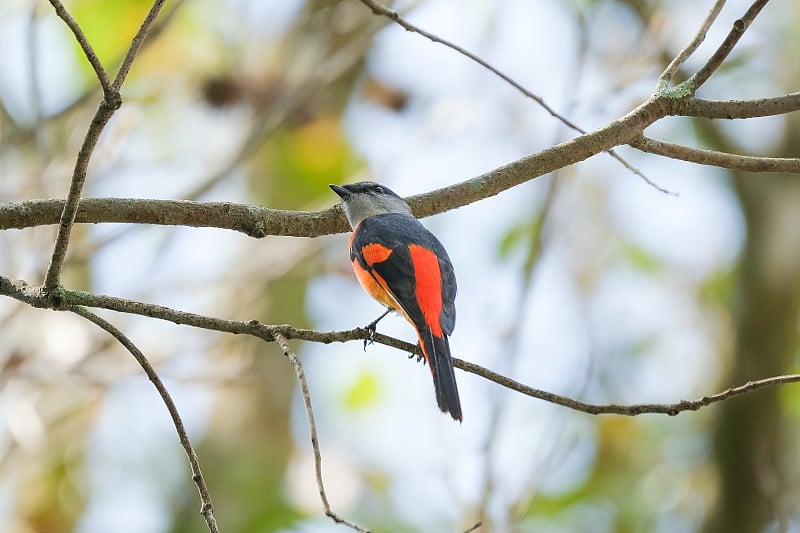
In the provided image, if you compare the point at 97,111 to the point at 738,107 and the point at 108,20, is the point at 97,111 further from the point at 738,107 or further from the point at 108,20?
the point at 108,20

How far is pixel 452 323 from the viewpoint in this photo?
3.22 metres

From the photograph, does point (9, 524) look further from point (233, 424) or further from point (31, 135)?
point (31, 135)

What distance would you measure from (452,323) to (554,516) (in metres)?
3.76

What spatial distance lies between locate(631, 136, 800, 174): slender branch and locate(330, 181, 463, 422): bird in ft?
2.86

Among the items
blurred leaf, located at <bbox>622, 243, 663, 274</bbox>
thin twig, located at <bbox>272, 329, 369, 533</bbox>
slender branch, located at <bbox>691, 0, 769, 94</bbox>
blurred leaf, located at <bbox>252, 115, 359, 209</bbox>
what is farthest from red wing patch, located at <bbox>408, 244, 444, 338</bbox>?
blurred leaf, located at <bbox>622, 243, 663, 274</bbox>

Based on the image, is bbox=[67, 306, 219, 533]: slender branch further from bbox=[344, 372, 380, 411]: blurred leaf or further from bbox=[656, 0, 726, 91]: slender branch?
bbox=[344, 372, 380, 411]: blurred leaf

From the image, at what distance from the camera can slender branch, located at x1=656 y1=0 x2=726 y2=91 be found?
2994 millimetres

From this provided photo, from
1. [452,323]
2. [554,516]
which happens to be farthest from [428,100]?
[452,323]

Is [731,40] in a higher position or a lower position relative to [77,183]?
higher

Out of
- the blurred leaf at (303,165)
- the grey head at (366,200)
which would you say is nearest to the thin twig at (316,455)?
the grey head at (366,200)

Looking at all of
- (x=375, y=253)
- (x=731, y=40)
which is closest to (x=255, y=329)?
(x=375, y=253)

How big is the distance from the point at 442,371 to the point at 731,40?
130 centimetres

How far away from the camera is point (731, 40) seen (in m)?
2.58

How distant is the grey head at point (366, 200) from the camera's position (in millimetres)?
4434
